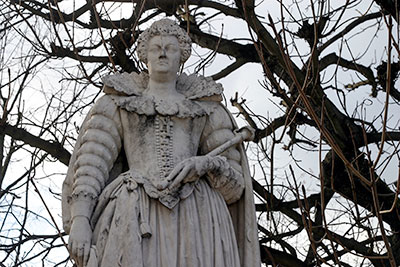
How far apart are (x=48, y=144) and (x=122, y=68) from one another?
115 centimetres

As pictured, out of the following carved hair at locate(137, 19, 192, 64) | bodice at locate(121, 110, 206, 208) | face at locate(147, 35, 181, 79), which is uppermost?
carved hair at locate(137, 19, 192, 64)

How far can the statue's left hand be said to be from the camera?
19.2 ft

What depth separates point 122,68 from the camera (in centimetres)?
1062

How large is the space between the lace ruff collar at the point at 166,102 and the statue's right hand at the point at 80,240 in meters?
0.81

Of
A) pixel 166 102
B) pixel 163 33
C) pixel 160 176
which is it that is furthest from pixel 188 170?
pixel 163 33

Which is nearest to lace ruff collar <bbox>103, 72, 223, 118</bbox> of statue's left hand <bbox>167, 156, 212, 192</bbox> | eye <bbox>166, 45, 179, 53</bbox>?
eye <bbox>166, 45, 179, 53</bbox>

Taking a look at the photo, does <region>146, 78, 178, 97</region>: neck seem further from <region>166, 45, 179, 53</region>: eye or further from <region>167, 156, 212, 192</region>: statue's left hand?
<region>167, 156, 212, 192</region>: statue's left hand

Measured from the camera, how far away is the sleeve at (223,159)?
602 centimetres

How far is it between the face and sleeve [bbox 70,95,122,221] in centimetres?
36

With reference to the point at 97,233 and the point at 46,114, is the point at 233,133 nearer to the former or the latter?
the point at 97,233

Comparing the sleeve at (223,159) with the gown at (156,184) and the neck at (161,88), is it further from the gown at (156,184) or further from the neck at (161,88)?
the neck at (161,88)

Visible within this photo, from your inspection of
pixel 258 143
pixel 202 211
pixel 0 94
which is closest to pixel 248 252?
pixel 202 211

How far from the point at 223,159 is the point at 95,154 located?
784 millimetres

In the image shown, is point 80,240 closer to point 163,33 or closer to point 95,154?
point 95,154
